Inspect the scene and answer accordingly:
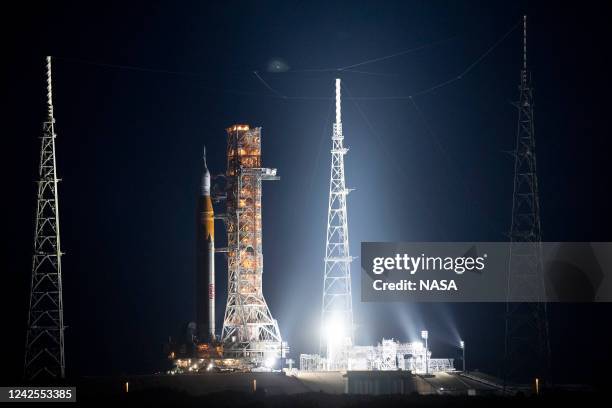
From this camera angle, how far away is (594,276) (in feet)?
201

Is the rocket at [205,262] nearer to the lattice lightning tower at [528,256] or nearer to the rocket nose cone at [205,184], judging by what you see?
the rocket nose cone at [205,184]

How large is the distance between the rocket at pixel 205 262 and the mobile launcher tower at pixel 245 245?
0.92m

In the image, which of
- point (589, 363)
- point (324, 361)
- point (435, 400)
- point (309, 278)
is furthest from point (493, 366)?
point (435, 400)

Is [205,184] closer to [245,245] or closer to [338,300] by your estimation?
[245,245]

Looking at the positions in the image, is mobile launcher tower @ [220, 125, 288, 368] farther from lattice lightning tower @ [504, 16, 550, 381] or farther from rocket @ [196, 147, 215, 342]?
lattice lightning tower @ [504, 16, 550, 381]

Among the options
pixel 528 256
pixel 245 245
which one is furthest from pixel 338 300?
pixel 528 256

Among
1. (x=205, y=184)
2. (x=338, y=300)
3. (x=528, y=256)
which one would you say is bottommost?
(x=338, y=300)

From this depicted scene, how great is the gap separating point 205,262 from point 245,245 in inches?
87.0

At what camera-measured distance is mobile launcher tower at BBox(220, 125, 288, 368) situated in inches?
2446

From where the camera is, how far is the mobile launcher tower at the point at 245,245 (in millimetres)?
62125

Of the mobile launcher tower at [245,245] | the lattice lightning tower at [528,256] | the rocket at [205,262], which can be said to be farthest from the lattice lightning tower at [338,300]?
the lattice lightning tower at [528,256]

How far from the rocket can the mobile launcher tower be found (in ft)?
3.03

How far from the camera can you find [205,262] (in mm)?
62344

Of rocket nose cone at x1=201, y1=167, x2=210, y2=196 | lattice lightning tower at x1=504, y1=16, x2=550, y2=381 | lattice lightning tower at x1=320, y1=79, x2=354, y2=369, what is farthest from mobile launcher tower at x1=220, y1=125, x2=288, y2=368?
lattice lightning tower at x1=504, y1=16, x2=550, y2=381
